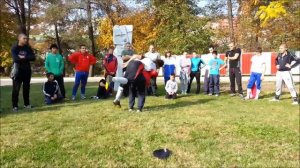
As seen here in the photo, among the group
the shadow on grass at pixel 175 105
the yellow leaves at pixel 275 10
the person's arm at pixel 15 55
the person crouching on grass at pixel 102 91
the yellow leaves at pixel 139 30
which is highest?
the yellow leaves at pixel 139 30

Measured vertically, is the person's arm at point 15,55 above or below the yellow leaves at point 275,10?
below

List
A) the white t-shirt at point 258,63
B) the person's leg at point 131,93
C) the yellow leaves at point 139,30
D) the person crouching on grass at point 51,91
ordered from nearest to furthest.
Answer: the person's leg at point 131,93
the person crouching on grass at point 51,91
the white t-shirt at point 258,63
the yellow leaves at point 139,30

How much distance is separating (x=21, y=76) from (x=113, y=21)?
2645 cm

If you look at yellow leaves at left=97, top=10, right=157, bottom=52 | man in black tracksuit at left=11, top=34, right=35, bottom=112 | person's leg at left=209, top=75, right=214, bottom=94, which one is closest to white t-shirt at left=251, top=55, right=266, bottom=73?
person's leg at left=209, top=75, right=214, bottom=94

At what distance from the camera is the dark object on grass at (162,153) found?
6477 millimetres

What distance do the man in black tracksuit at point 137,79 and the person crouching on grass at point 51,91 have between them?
2957 mm

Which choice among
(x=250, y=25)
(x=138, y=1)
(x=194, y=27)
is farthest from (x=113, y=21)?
(x=250, y=25)

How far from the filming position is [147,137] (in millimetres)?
7238

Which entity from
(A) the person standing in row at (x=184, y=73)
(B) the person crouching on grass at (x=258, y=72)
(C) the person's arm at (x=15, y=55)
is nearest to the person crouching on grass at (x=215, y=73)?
(A) the person standing in row at (x=184, y=73)

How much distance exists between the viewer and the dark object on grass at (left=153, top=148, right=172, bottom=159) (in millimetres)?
6477

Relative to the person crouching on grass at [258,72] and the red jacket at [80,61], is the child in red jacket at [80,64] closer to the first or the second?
the red jacket at [80,61]

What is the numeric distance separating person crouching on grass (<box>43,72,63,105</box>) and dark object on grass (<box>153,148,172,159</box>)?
5290 mm

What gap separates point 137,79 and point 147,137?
2168 millimetres

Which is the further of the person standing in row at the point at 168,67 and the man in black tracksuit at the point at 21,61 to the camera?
the person standing in row at the point at 168,67
